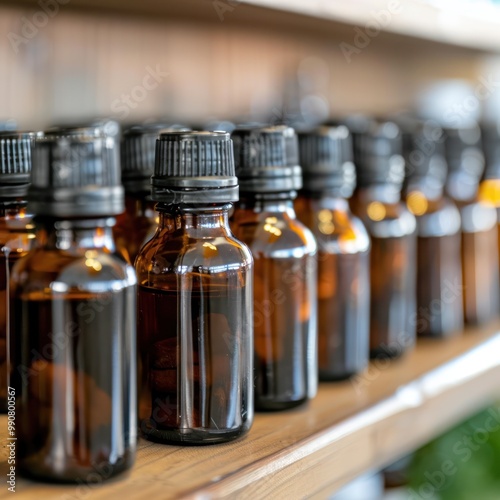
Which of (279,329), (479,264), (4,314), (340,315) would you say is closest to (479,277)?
(479,264)

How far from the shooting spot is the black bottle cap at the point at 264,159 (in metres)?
0.80

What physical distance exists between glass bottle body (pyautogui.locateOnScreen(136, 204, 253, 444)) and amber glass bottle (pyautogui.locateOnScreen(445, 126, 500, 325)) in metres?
0.64

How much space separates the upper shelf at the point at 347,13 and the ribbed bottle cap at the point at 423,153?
0.50 feet

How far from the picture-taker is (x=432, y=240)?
1.18 metres

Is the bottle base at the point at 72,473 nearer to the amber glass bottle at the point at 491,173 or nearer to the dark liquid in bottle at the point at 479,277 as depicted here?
the dark liquid in bottle at the point at 479,277

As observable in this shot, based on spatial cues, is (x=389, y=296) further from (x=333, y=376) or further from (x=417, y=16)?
(x=417, y=16)

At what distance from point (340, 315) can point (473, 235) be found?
1.43ft

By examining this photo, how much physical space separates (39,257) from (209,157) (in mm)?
151

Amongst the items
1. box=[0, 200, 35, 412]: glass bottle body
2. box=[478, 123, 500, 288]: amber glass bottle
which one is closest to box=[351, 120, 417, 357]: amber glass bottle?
box=[478, 123, 500, 288]: amber glass bottle

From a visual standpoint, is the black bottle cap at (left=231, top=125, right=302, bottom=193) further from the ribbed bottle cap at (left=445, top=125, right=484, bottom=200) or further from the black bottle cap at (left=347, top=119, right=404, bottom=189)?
the ribbed bottle cap at (left=445, top=125, right=484, bottom=200)

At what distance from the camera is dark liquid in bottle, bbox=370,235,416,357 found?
104 centimetres

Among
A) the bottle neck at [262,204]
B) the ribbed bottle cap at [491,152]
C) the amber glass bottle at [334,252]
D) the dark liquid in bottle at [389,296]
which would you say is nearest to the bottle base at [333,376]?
the amber glass bottle at [334,252]

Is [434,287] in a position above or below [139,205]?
below

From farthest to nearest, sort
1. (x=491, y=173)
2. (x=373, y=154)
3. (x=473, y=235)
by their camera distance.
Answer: (x=491, y=173) → (x=473, y=235) → (x=373, y=154)
